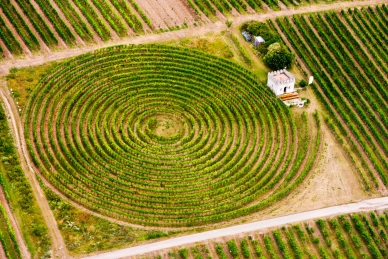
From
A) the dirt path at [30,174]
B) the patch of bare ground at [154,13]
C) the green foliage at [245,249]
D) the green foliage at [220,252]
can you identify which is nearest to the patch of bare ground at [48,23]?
the dirt path at [30,174]

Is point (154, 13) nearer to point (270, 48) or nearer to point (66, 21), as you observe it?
point (66, 21)

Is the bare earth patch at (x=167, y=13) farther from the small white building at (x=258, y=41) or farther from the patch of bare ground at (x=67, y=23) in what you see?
the patch of bare ground at (x=67, y=23)

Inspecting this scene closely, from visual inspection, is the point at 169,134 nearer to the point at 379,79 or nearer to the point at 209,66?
the point at 209,66

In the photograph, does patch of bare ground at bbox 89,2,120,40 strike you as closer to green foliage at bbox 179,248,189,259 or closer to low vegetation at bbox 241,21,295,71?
low vegetation at bbox 241,21,295,71

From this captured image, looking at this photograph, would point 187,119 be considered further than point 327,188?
Yes

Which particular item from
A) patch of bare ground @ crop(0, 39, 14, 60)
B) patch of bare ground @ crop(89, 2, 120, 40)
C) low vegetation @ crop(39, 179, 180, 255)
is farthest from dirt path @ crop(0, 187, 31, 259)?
patch of bare ground @ crop(89, 2, 120, 40)

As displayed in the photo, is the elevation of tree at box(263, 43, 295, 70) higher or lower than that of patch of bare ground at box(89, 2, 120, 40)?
lower

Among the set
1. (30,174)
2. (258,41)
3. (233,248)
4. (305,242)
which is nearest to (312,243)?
(305,242)
